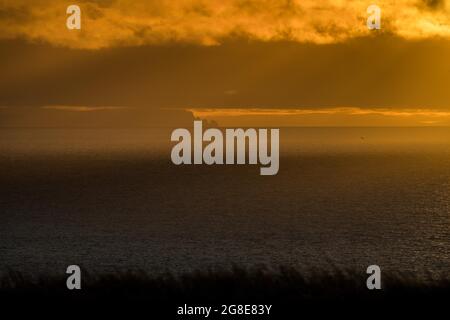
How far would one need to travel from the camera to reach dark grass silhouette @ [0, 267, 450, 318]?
27.4 m

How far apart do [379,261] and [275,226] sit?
20.5 meters

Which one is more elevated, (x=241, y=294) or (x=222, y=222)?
(x=222, y=222)

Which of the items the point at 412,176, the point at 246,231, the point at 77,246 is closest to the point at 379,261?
the point at 246,231

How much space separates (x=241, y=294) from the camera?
29.4 metres

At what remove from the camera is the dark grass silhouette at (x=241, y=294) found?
27.4 meters

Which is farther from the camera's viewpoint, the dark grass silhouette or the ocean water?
the ocean water

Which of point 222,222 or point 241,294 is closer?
point 241,294

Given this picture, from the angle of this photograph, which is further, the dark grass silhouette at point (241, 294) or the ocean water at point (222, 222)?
the ocean water at point (222, 222)

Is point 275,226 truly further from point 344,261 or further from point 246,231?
point 344,261

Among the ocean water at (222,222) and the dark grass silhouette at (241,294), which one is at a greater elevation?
the ocean water at (222,222)

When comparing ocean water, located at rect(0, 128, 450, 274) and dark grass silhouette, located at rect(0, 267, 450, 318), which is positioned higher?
ocean water, located at rect(0, 128, 450, 274)

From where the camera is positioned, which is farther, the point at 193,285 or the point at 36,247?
the point at 36,247
